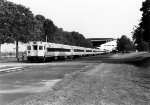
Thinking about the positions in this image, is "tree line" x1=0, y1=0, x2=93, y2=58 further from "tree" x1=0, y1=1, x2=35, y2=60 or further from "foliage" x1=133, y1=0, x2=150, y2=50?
"foliage" x1=133, y1=0, x2=150, y2=50

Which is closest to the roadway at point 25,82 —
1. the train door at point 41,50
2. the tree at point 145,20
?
the train door at point 41,50

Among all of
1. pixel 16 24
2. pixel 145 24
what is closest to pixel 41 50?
pixel 16 24

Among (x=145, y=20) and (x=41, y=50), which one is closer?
(x=145, y=20)

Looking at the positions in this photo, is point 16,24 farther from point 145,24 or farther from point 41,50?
point 145,24

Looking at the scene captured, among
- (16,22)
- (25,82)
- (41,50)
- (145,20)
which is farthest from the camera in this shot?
(16,22)

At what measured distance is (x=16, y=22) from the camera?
195ft

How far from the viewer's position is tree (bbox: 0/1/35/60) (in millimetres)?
57388

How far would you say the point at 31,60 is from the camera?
4728 cm

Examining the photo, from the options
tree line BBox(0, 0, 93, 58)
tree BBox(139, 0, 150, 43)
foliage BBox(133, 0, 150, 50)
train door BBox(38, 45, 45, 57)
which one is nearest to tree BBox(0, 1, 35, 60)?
tree line BBox(0, 0, 93, 58)

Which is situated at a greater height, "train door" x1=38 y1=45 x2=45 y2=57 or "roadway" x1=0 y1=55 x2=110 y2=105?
"train door" x1=38 y1=45 x2=45 y2=57

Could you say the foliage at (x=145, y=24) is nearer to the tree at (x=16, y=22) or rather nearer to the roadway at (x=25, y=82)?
the roadway at (x=25, y=82)

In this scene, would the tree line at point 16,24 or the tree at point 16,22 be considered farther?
the tree at point 16,22

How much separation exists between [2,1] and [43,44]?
18.5 metres

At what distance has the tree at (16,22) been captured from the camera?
5739 centimetres
